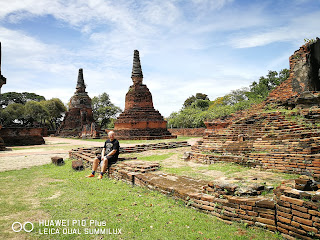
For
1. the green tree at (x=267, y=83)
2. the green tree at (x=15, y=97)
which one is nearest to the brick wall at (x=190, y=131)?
the green tree at (x=267, y=83)

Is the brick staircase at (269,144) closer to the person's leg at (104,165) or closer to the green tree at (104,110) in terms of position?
the person's leg at (104,165)

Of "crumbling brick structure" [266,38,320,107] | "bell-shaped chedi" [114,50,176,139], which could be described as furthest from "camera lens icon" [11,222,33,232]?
"bell-shaped chedi" [114,50,176,139]

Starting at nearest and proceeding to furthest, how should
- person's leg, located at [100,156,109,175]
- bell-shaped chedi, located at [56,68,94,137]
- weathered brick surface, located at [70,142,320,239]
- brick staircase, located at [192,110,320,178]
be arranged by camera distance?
weathered brick surface, located at [70,142,320,239] < brick staircase, located at [192,110,320,178] < person's leg, located at [100,156,109,175] < bell-shaped chedi, located at [56,68,94,137]

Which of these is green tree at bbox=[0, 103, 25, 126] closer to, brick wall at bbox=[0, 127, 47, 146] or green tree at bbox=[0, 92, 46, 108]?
green tree at bbox=[0, 92, 46, 108]

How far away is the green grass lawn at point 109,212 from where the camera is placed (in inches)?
113

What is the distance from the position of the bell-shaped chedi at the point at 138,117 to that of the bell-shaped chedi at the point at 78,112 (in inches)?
503

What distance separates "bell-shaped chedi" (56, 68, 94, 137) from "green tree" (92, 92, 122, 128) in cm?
1011

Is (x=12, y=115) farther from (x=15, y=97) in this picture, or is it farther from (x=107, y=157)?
(x=107, y=157)

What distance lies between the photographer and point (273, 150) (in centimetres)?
613

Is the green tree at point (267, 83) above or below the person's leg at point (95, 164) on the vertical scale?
above

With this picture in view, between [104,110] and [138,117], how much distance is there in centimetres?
2398

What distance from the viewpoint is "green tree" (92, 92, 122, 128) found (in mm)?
45156

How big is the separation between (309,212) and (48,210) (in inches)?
146

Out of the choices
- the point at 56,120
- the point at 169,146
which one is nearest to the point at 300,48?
the point at 169,146
